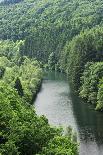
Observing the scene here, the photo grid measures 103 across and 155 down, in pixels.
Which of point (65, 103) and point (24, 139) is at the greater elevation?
point (24, 139)

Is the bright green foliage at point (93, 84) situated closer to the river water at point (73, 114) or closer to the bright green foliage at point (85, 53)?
the river water at point (73, 114)

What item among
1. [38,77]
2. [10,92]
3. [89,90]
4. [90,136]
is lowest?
[38,77]

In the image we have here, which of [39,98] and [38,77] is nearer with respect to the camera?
[39,98]

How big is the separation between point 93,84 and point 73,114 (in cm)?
2022

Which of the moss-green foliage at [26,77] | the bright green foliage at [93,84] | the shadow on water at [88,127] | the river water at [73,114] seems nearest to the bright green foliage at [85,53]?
the bright green foliage at [93,84]

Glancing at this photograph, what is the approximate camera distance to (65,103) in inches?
5438

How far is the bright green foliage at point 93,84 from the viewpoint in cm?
13777

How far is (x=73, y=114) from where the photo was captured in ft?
412

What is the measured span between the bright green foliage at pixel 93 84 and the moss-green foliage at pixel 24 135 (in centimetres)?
5735

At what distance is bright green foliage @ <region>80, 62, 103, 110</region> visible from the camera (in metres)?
138

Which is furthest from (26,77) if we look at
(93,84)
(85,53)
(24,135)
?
(24,135)

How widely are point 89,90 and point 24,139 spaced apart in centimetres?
7824

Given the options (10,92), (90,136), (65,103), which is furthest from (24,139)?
(65,103)

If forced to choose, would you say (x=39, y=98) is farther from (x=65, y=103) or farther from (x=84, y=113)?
(x=84, y=113)
